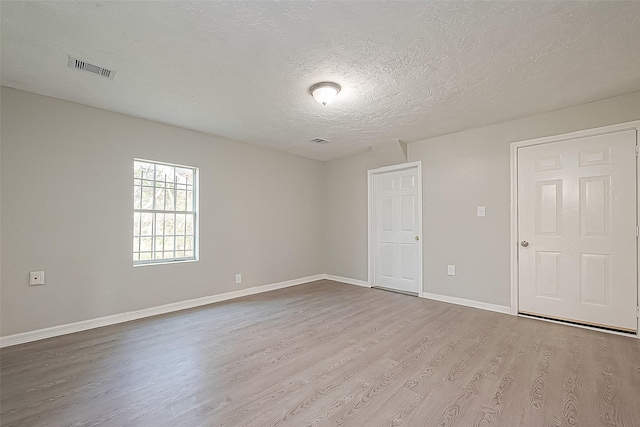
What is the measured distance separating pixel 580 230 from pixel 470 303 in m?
1.54

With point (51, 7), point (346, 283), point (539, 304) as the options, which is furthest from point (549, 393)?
point (51, 7)

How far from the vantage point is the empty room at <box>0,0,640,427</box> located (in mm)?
1825

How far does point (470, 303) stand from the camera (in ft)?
12.8

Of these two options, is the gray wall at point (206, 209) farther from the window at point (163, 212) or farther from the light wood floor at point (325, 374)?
the light wood floor at point (325, 374)

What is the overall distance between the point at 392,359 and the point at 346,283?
9.96 ft

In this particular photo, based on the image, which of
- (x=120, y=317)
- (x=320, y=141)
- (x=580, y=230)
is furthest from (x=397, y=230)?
(x=120, y=317)

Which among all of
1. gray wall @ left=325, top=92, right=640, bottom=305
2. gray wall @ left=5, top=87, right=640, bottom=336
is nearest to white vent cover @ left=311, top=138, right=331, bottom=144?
gray wall @ left=5, top=87, right=640, bottom=336

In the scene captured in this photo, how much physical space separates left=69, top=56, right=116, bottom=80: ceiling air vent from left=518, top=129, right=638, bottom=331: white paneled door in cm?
452

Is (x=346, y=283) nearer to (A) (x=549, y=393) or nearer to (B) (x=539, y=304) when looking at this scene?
(B) (x=539, y=304)

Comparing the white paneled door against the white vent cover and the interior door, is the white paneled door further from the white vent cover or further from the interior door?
the white vent cover

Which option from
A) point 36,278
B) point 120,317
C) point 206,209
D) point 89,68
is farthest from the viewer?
point 206,209

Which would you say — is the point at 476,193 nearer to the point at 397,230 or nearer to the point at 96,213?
the point at 397,230

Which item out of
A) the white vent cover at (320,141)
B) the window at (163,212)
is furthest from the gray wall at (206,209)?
the white vent cover at (320,141)

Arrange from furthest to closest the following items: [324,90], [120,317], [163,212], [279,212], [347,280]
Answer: [347,280], [279,212], [163,212], [120,317], [324,90]
